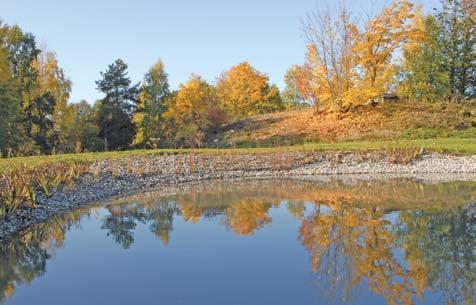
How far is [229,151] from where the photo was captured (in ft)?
66.0

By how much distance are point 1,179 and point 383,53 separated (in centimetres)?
2293

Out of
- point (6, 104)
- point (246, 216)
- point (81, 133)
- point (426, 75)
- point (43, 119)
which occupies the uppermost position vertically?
point (426, 75)

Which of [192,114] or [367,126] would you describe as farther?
[192,114]

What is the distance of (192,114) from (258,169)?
16.6m

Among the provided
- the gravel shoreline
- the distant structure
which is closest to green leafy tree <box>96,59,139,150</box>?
the gravel shoreline

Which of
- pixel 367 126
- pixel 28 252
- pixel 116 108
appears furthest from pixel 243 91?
pixel 28 252

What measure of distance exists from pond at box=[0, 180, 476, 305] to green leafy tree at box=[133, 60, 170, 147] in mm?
24934

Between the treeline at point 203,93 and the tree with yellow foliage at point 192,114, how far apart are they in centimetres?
8

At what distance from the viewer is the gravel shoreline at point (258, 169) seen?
14.7 metres

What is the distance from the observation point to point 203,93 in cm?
3722

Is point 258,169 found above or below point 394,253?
above

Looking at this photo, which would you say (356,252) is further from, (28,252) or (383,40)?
(383,40)

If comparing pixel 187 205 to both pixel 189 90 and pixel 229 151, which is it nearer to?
pixel 229 151

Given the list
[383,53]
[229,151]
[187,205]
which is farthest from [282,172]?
[383,53]
